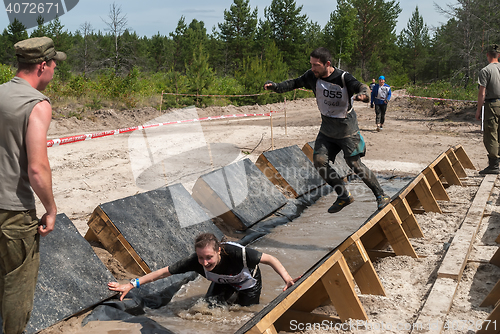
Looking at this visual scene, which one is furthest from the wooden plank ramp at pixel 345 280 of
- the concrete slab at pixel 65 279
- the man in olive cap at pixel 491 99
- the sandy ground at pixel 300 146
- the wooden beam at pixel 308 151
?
the wooden beam at pixel 308 151

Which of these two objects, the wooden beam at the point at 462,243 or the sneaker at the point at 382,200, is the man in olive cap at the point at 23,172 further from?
the sneaker at the point at 382,200

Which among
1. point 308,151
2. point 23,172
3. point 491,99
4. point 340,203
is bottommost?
point 340,203

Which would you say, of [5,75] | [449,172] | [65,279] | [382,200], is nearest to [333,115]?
[382,200]

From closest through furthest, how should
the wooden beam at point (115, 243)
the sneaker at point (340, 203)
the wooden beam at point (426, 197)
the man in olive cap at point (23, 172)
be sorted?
the man in olive cap at point (23, 172) → the wooden beam at point (115, 243) → the sneaker at point (340, 203) → the wooden beam at point (426, 197)

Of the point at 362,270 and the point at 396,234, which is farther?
the point at 396,234

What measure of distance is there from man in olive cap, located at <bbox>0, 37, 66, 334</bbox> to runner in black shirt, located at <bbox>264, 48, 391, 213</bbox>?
9.45 feet

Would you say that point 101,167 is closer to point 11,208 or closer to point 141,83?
point 11,208

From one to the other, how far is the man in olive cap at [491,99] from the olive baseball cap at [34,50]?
675 cm

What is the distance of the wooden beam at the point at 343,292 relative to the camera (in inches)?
120

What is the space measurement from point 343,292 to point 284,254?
2313 mm

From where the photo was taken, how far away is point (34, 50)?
2371 millimetres

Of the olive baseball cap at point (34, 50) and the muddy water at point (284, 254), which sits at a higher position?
the olive baseball cap at point (34, 50)

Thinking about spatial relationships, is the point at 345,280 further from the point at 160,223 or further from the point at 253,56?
the point at 253,56

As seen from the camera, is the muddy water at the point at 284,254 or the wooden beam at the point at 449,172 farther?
the wooden beam at the point at 449,172
